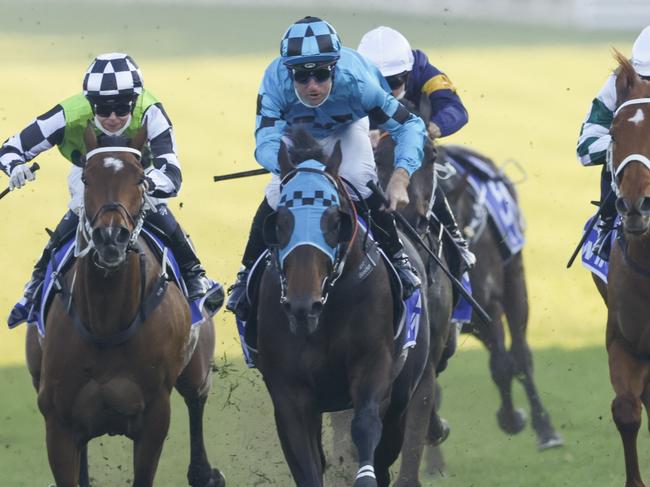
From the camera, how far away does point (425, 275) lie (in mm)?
8633

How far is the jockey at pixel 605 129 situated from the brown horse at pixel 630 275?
19 centimetres

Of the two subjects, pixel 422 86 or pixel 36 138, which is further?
pixel 422 86

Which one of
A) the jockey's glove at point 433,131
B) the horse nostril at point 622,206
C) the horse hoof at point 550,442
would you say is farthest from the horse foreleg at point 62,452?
the horse hoof at point 550,442

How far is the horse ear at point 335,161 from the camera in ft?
23.1

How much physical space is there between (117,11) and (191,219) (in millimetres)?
11335

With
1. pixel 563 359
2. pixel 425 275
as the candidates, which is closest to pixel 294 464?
pixel 425 275

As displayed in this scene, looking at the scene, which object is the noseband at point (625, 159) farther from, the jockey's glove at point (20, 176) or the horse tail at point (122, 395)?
the jockey's glove at point (20, 176)

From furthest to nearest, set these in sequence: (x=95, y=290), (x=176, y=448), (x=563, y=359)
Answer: (x=563, y=359) → (x=176, y=448) → (x=95, y=290)

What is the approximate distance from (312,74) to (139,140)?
848mm

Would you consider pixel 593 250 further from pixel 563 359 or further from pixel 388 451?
pixel 563 359

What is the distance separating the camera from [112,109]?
8.11m

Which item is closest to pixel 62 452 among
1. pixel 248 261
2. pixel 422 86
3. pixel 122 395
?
pixel 122 395

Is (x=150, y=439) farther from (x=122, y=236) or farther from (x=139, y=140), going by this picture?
(x=139, y=140)

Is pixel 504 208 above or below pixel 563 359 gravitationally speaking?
above
